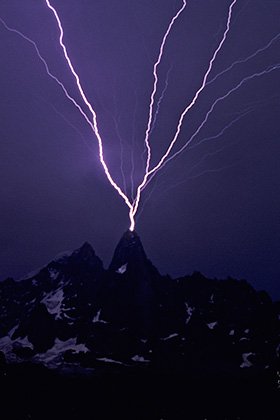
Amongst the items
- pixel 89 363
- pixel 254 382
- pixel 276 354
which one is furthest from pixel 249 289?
pixel 254 382

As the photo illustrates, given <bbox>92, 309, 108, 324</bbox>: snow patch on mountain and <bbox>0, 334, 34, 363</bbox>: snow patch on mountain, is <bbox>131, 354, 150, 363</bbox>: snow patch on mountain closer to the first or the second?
<bbox>92, 309, 108, 324</bbox>: snow patch on mountain

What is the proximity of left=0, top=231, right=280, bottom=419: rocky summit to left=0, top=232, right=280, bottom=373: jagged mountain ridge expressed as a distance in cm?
34

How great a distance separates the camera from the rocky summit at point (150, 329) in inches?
5906

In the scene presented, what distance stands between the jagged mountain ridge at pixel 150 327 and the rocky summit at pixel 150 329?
343mm

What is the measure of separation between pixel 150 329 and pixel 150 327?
43.6 inches

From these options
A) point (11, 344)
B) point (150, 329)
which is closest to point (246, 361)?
point (150, 329)

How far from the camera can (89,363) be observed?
5797 inches

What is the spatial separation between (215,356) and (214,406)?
2813 inches

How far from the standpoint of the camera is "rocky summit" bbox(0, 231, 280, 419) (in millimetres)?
150000

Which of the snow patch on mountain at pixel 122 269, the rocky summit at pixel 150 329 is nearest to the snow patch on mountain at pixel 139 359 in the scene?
the rocky summit at pixel 150 329

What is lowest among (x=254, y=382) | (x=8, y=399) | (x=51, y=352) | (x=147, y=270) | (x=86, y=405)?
(x=8, y=399)

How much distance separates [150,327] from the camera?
171 metres

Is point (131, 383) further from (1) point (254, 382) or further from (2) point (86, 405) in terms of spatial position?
(1) point (254, 382)

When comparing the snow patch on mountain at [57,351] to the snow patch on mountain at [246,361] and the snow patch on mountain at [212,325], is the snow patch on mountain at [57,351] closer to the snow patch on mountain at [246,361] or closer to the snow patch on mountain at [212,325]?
the snow patch on mountain at [212,325]
